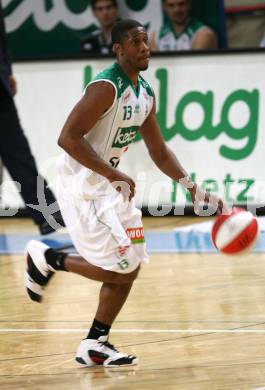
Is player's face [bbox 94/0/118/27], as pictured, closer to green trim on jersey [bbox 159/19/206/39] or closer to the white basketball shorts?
green trim on jersey [bbox 159/19/206/39]

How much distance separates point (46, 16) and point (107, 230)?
21.5 feet

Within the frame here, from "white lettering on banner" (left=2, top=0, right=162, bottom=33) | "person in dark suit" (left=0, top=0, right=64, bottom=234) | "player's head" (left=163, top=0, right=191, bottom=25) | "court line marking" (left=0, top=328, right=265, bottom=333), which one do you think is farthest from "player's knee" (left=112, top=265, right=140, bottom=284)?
"white lettering on banner" (left=2, top=0, right=162, bottom=33)

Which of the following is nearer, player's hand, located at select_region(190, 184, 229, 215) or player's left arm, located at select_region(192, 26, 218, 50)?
player's hand, located at select_region(190, 184, 229, 215)

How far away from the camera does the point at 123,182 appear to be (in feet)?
16.0

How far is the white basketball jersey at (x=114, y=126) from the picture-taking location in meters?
5.04

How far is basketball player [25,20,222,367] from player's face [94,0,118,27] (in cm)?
510

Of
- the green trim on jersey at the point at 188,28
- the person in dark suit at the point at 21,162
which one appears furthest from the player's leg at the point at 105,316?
the green trim on jersey at the point at 188,28

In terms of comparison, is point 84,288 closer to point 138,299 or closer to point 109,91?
point 138,299

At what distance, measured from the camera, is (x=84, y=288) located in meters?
6.95

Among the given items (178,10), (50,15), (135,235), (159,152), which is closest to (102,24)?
(178,10)

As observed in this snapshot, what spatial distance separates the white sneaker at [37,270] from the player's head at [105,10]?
4985mm

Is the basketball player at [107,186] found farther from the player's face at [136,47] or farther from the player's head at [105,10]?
the player's head at [105,10]

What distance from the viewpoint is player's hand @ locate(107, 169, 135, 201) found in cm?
482

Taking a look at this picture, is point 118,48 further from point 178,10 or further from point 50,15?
point 50,15
